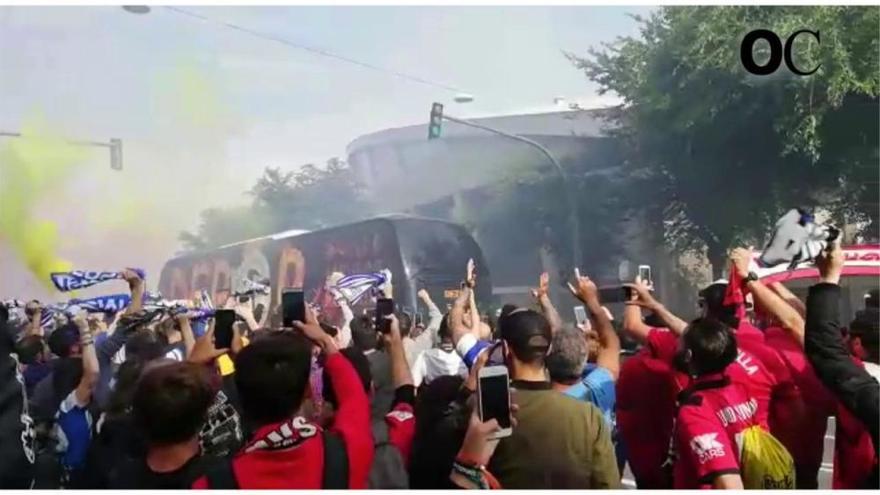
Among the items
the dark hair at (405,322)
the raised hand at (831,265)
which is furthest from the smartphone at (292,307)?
the raised hand at (831,265)

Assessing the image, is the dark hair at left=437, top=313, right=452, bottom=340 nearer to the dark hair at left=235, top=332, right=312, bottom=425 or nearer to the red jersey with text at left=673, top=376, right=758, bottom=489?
the red jersey with text at left=673, top=376, right=758, bottom=489

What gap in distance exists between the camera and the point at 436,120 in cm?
263

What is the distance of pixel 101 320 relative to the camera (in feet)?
9.16

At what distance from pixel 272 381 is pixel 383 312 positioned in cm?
91

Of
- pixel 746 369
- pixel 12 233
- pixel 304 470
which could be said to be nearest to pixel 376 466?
pixel 304 470

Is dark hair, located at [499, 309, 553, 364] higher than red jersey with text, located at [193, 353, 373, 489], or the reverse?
dark hair, located at [499, 309, 553, 364]

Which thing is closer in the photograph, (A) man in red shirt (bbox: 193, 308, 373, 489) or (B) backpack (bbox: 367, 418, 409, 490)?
(A) man in red shirt (bbox: 193, 308, 373, 489)

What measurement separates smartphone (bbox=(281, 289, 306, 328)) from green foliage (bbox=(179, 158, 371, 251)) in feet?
0.64

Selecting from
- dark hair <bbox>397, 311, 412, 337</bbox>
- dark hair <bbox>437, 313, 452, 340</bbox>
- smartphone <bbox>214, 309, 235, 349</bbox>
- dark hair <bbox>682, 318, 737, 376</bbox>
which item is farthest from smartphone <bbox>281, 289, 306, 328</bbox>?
dark hair <bbox>682, 318, 737, 376</bbox>

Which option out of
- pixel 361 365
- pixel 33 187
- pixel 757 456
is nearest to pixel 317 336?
pixel 361 365

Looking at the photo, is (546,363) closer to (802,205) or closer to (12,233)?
(802,205)

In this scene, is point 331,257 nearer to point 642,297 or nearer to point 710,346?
point 642,297

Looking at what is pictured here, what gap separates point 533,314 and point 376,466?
1.60ft

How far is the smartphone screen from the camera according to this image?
1809mm
